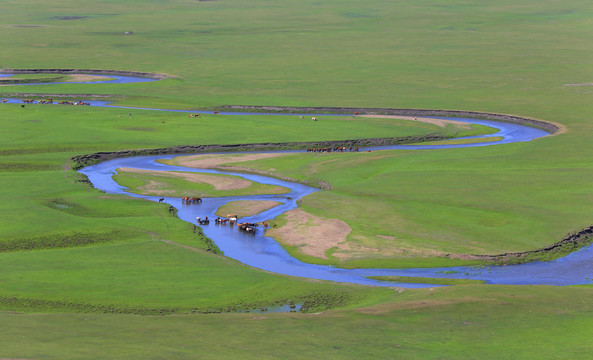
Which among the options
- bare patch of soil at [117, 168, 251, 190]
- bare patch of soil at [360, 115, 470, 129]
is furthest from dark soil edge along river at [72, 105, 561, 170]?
bare patch of soil at [117, 168, 251, 190]

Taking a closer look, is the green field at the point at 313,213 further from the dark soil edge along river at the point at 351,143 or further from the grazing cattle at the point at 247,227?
the grazing cattle at the point at 247,227

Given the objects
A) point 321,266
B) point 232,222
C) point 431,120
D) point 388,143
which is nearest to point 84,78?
point 431,120

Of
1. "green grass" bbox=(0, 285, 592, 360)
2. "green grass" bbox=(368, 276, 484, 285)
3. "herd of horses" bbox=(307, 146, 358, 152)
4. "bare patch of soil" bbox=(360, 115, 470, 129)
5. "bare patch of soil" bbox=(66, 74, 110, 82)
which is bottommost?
"green grass" bbox=(368, 276, 484, 285)

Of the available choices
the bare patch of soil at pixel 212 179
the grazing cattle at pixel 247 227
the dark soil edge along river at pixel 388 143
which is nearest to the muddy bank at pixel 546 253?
the dark soil edge along river at pixel 388 143

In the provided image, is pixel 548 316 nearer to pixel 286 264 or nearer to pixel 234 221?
pixel 286 264

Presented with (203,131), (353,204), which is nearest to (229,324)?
(353,204)

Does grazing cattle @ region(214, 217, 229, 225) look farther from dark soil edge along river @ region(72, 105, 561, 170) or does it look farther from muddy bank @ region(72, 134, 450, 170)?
muddy bank @ region(72, 134, 450, 170)

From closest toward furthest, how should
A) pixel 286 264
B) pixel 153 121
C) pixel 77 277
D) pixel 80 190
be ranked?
pixel 77 277, pixel 286 264, pixel 80 190, pixel 153 121
